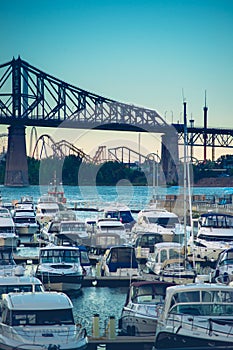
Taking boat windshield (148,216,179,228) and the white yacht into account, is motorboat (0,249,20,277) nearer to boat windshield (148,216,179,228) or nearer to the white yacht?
the white yacht

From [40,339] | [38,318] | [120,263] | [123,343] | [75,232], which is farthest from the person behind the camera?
[75,232]

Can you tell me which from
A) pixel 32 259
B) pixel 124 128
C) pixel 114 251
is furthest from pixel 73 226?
pixel 124 128

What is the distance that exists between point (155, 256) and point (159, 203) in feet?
73.6

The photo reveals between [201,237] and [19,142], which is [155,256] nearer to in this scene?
[201,237]

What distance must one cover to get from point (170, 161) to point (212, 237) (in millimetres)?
52875

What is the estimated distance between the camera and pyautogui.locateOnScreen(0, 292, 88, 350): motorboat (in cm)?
1025

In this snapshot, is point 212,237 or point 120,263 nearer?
point 120,263

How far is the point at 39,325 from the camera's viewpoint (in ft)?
34.7

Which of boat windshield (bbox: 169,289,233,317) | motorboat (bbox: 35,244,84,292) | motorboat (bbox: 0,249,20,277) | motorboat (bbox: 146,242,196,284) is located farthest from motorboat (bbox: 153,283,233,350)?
motorboat (bbox: 0,249,20,277)

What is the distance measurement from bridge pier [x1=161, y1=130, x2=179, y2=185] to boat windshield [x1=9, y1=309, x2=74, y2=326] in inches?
2419

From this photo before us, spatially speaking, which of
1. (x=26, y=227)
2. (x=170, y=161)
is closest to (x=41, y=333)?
(x=26, y=227)

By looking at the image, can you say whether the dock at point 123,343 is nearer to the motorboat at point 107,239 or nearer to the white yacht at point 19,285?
the white yacht at point 19,285

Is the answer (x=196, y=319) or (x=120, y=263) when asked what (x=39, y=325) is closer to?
(x=196, y=319)

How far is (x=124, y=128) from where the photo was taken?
3388 inches
